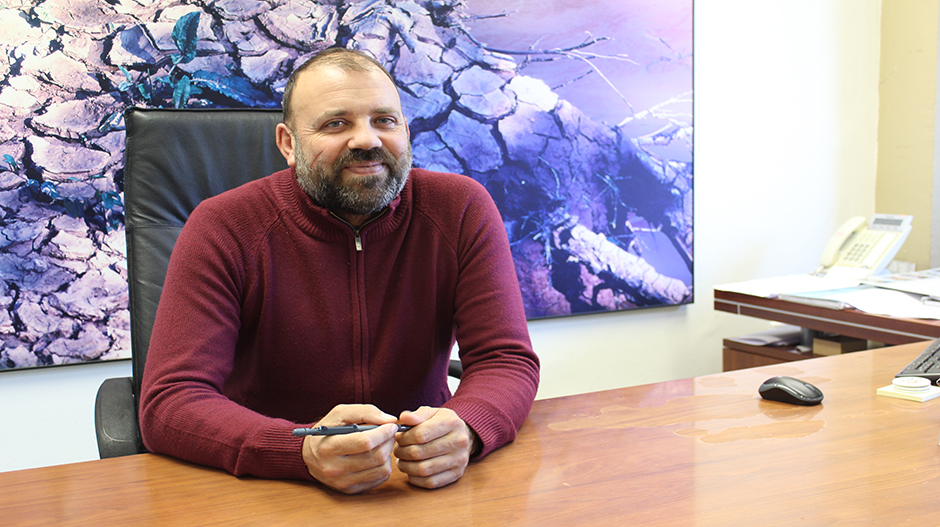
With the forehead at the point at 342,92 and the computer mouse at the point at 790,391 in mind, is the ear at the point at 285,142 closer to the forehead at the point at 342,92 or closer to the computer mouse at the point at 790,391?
the forehead at the point at 342,92

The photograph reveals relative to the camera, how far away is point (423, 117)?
2150mm

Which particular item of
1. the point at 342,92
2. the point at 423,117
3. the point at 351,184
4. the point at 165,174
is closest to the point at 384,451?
the point at 351,184

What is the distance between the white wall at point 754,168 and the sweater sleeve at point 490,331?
3.99 feet

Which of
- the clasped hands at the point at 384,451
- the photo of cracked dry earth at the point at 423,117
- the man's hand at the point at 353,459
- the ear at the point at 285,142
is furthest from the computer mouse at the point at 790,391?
the photo of cracked dry earth at the point at 423,117

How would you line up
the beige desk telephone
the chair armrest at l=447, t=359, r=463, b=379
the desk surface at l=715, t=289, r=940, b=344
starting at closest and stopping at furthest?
the chair armrest at l=447, t=359, r=463, b=379 → the desk surface at l=715, t=289, r=940, b=344 → the beige desk telephone

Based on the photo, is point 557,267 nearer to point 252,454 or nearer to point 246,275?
point 246,275

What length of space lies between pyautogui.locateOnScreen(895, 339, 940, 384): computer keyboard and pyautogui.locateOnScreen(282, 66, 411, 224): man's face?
3.10ft

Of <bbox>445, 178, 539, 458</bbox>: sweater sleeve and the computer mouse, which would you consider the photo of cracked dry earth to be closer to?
<bbox>445, 178, 539, 458</bbox>: sweater sleeve

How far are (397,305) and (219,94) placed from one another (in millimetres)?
1092

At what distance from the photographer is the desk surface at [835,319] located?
1.64 meters

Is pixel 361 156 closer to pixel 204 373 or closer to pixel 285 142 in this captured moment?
pixel 285 142

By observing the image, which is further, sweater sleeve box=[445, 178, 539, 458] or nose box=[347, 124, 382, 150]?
nose box=[347, 124, 382, 150]

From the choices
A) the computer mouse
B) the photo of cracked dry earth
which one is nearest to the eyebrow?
the computer mouse

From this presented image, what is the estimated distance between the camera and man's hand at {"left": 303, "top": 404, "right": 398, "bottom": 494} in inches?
30.4
